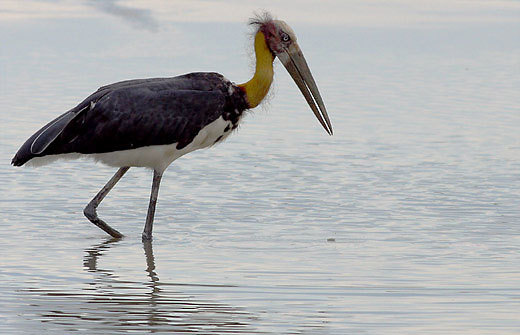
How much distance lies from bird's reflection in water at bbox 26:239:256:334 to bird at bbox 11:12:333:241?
1.77m

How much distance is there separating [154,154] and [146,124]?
10.2 inches

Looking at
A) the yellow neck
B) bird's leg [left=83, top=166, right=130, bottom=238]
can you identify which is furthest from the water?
the yellow neck

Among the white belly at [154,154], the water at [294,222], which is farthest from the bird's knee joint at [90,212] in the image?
the white belly at [154,154]

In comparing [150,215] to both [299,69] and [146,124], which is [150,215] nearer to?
[146,124]

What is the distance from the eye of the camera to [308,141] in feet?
52.9

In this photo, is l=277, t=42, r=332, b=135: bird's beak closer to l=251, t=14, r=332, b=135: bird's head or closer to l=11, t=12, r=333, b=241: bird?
l=251, t=14, r=332, b=135: bird's head

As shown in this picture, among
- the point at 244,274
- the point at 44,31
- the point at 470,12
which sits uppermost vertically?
the point at 244,274

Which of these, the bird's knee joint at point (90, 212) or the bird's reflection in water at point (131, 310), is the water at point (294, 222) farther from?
the bird's knee joint at point (90, 212)

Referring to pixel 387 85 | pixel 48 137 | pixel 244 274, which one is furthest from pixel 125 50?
pixel 244 274

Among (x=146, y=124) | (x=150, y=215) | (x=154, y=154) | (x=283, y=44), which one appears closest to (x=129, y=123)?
(x=146, y=124)

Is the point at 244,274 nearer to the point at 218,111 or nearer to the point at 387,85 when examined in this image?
the point at 218,111

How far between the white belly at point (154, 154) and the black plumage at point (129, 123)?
0.05 metres

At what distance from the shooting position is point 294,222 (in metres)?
11.4

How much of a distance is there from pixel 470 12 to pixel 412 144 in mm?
18827
